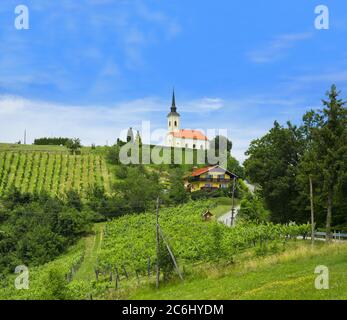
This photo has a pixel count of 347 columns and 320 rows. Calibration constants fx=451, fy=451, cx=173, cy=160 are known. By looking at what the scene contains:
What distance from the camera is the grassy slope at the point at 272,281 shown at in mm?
14758

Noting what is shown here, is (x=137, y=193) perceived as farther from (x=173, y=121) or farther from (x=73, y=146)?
(x=173, y=121)

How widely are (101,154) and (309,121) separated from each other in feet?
215

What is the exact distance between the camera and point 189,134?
136m

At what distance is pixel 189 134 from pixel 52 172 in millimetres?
60554

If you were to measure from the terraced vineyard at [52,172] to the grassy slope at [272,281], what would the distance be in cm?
5017

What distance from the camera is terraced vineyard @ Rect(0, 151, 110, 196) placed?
74.2 metres

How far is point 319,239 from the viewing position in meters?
35.9

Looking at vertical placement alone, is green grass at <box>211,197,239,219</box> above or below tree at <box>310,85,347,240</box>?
below

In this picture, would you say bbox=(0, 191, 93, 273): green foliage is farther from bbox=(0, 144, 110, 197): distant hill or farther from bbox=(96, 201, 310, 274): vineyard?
bbox=(0, 144, 110, 197): distant hill

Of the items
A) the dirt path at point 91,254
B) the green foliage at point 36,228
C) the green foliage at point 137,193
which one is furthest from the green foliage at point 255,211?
the green foliage at point 36,228

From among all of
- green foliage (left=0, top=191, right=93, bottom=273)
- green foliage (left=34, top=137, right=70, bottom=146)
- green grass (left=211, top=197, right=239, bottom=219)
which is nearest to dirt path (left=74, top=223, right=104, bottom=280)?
green foliage (left=0, top=191, right=93, bottom=273)

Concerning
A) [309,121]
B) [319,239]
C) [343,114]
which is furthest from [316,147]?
[309,121]

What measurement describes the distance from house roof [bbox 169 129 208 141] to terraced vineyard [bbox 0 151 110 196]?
133 feet
